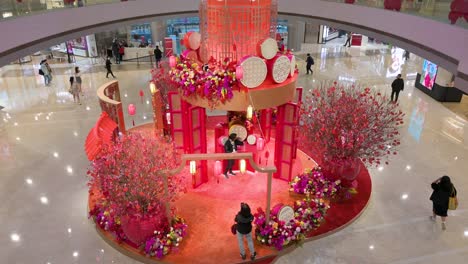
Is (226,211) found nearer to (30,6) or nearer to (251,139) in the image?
(251,139)

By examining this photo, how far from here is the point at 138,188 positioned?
591 cm

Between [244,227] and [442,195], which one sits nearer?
[244,227]

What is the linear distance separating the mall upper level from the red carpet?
385 centimetres

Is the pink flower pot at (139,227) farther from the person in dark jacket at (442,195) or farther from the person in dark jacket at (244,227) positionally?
the person in dark jacket at (442,195)

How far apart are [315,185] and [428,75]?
9.25 meters

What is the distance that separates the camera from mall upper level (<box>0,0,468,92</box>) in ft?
30.0

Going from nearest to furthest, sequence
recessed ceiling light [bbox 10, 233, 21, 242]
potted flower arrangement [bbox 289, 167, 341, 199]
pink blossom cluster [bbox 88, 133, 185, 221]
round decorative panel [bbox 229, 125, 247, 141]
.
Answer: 1. pink blossom cluster [bbox 88, 133, 185, 221]
2. recessed ceiling light [bbox 10, 233, 21, 242]
3. potted flower arrangement [bbox 289, 167, 341, 199]
4. round decorative panel [bbox 229, 125, 247, 141]

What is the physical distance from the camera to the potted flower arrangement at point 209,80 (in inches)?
287

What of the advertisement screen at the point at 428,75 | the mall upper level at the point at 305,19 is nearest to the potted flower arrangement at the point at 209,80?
the mall upper level at the point at 305,19

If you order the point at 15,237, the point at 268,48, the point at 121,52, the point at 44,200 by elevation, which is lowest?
the point at 15,237

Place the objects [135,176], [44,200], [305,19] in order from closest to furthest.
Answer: [135,176] → [44,200] → [305,19]

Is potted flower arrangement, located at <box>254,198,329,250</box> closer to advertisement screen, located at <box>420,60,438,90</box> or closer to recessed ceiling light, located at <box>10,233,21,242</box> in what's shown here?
recessed ceiling light, located at <box>10,233,21,242</box>

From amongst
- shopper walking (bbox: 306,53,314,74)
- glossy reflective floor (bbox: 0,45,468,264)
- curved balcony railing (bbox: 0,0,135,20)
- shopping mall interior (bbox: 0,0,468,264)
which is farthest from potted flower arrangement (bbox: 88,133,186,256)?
shopper walking (bbox: 306,53,314,74)

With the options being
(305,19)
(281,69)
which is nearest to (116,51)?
(305,19)
